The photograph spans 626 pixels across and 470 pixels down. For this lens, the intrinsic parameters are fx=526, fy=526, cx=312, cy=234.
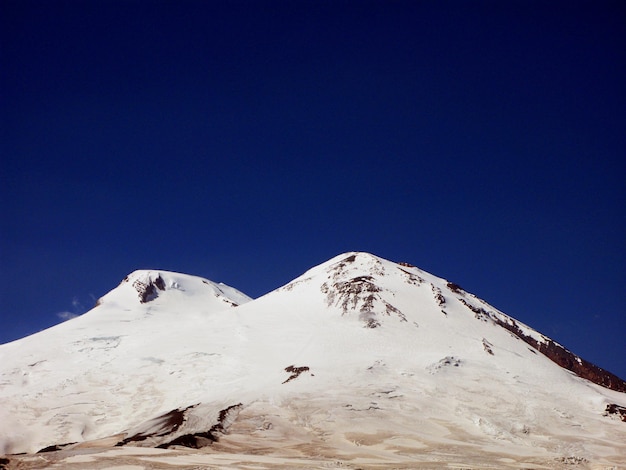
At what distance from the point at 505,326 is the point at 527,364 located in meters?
23.5

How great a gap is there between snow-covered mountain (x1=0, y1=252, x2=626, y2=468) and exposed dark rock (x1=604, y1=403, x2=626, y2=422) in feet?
0.78

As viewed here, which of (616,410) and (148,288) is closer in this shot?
(616,410)

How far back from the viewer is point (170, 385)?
6925 centimetres

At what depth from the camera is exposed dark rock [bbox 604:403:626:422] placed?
62431mm

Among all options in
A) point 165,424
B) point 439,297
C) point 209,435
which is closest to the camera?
point 209,435

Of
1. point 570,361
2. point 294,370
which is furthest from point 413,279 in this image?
point 294,370

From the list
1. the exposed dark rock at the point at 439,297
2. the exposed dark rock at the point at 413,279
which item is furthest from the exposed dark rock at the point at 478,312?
the exposed dark rock at the point at 413,279

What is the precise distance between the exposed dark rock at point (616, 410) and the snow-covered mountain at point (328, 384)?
0.78ft

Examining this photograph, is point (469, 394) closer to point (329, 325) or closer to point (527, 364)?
point (527, 364)

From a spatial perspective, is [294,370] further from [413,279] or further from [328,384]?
[413,279]

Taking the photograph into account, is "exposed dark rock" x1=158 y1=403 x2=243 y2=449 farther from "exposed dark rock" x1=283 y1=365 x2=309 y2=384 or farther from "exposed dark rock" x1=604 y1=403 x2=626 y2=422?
"exposed dark rock" x1=604 y1=403 x2=626 y2=422

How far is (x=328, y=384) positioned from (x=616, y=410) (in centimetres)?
3505

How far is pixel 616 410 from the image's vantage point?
209ft

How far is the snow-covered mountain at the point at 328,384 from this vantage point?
47375 mm
